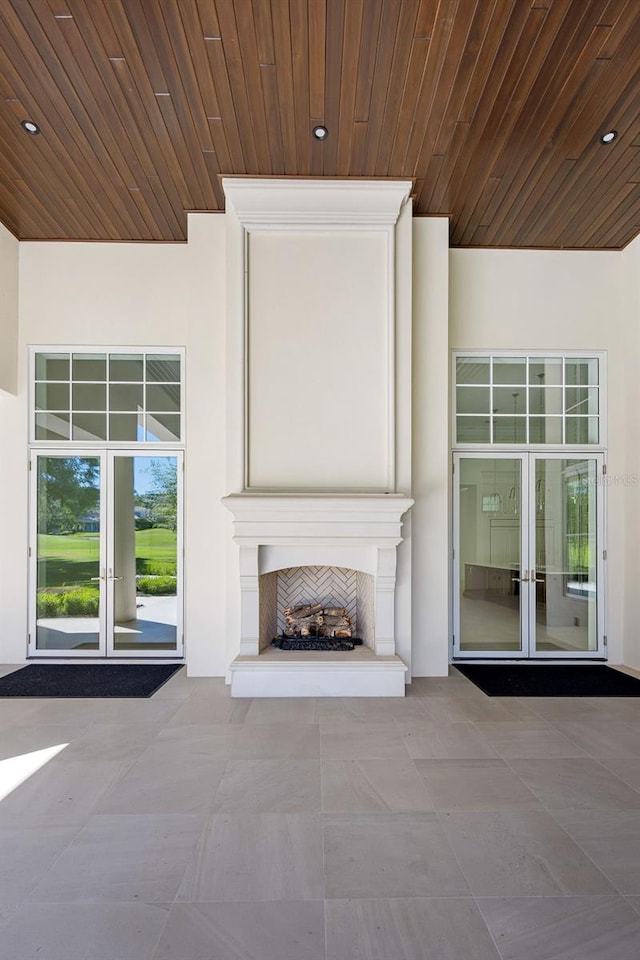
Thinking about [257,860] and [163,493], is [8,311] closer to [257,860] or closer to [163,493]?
[163,493]

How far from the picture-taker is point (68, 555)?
5113 millimetres

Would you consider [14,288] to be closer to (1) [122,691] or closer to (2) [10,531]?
(2) [10,531]

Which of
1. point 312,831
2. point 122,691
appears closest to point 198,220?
point 122,691

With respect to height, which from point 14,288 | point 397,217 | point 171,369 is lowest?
point 171,369

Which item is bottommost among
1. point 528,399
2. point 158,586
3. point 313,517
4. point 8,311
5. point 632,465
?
point 158,586

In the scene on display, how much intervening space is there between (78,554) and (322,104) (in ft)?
14.0

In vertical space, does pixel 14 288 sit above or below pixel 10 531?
above

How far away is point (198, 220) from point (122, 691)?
3.97m

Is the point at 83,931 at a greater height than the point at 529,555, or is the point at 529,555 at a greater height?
the point at 529,555

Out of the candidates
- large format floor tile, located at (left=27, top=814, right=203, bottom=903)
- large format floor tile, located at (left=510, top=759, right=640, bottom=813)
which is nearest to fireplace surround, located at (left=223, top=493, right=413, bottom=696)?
large format floor tile, located at (left=510, top=759, right=640, bottom=813)

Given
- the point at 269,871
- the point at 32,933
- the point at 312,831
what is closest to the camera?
the point at 32,933

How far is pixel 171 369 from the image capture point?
517 cm

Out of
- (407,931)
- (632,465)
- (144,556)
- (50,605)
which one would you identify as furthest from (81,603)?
(632,465)

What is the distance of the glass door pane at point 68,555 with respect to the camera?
507 cm
